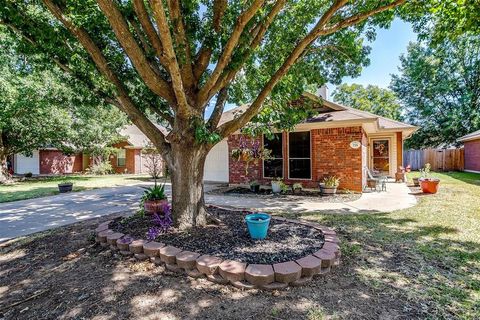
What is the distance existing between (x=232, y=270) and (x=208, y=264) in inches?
12.5

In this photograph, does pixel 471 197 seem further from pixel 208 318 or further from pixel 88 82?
pixel 88 82

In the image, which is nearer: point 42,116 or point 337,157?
point 337,157

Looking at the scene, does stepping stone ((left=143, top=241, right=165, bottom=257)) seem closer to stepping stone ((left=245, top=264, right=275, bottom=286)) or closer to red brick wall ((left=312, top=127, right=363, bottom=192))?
stepping stone ((left=245, top=264, right=275, bottom=286))

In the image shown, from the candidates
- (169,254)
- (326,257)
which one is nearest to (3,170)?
(169,254)

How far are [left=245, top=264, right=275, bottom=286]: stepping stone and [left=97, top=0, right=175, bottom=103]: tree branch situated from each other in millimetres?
2958

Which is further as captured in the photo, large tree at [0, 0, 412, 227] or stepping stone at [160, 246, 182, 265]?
large tree at [0, 0, 412, 227]

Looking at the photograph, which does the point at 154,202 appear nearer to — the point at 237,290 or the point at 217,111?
the point at 217,111

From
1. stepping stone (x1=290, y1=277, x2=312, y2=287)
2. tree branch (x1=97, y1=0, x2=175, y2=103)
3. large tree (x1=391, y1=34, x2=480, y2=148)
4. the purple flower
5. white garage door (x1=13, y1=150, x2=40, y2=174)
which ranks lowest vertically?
stepping stone (x1=290, y1=277, x2=312, y2=287)

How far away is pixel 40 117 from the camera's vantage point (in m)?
14.7

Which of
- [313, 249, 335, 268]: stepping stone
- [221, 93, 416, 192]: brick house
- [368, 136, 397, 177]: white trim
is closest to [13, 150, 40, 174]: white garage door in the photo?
[221, 93, 416, 192]: brick house

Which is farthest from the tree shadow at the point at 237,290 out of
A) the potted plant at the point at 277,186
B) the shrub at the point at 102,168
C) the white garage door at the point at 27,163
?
the white garage door at the point at 27,163

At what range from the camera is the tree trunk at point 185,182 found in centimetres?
434

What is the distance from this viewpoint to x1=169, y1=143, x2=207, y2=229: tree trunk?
4337 millimetres

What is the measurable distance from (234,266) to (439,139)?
3016 centimetres
